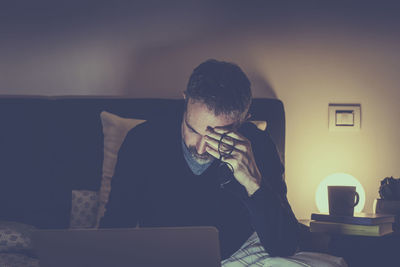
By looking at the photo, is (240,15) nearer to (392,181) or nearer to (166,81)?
(166,81)

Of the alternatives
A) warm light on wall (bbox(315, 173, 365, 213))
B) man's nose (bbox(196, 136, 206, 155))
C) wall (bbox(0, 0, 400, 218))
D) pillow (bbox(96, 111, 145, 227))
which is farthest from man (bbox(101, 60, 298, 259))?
wall (bbox(0, 0, 400, 218))

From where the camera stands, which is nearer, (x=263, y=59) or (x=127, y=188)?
(x=127, y=188)

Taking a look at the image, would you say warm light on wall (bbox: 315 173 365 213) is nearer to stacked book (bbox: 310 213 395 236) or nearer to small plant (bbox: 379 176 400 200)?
small plant (bbox: 379 176 400 200)

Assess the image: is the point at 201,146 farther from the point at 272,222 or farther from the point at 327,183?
the point at 327,183

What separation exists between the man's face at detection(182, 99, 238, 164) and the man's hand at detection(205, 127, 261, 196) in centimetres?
4

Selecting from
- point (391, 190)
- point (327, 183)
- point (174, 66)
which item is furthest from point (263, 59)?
point (391, 190)

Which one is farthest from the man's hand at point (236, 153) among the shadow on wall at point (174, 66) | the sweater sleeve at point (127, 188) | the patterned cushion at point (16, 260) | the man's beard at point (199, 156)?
the shadow on wall at point (174, 66)

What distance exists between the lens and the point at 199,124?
5.41 ft

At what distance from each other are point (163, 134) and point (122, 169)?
19cm

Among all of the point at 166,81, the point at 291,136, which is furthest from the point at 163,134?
the point at 291,136

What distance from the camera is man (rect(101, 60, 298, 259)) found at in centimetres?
158

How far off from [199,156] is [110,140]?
516 millimetres

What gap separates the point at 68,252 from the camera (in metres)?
0.91

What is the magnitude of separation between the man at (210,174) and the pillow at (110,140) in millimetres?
270
